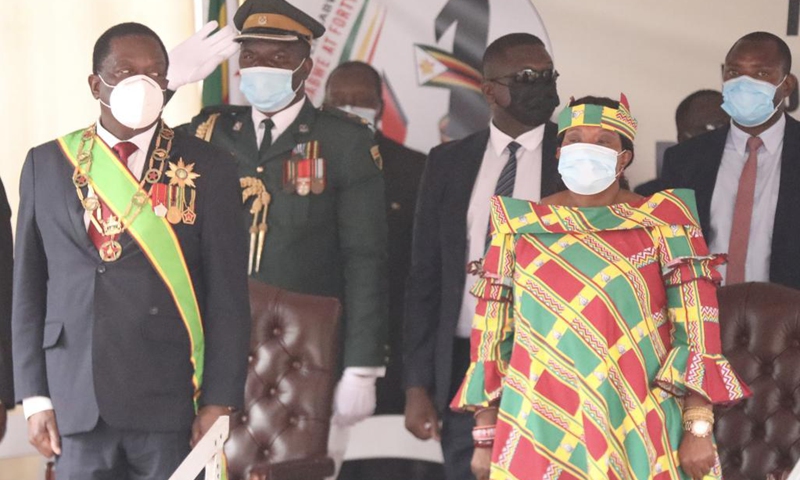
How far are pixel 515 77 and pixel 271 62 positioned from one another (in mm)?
758

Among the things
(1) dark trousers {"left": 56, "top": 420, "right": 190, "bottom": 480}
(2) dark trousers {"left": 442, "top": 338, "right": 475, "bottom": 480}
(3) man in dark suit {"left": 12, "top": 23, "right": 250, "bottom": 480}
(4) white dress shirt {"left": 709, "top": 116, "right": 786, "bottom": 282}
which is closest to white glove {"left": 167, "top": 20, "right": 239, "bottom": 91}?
(2) dark trousers {"left": 442, "top": 338, "right": 475, "bottom": 480}

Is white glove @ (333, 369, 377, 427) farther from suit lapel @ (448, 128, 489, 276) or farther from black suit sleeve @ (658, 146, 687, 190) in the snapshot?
black suit sleeve @ (658, 146, 687, 190)

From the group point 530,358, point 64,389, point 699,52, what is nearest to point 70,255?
point 64,389

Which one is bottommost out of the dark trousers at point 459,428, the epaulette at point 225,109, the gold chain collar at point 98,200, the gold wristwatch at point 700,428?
the dark trousers at point 459,428

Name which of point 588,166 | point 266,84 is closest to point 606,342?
point 588,166

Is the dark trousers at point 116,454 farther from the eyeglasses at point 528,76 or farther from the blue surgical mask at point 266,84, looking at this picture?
the eyeglasses at point 528,76

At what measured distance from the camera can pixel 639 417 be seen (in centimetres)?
327

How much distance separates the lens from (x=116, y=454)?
3232 millimetres

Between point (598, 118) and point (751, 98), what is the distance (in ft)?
3.64

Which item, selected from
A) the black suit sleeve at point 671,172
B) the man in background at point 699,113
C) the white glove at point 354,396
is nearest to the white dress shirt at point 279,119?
the white glove at point 354,396

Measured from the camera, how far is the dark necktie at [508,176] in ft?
13.9

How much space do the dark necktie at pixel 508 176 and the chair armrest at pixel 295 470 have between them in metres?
1.00

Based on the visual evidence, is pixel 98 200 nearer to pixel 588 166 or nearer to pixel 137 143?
pixel 137 143

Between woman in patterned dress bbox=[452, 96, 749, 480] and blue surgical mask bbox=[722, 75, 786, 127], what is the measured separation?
1.03 metres
